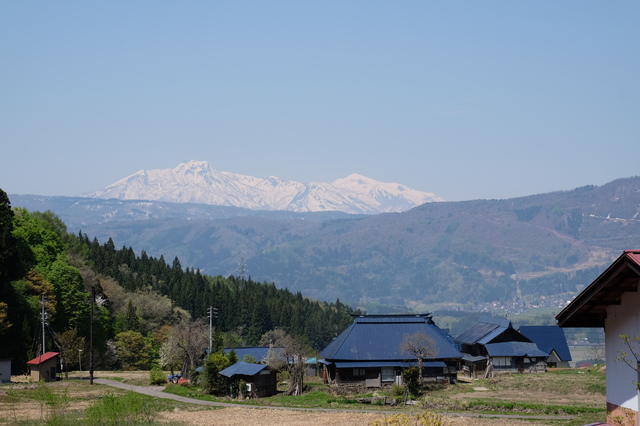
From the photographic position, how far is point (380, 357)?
68750 millimetres

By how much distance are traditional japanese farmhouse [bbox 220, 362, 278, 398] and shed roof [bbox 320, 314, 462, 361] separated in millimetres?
8560

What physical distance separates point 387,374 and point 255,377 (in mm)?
13401

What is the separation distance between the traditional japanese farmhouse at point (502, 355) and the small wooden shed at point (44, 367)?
133 ft

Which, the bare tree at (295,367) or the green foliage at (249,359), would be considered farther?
the green foliage at (249,359)

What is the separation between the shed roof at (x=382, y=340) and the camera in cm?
6900

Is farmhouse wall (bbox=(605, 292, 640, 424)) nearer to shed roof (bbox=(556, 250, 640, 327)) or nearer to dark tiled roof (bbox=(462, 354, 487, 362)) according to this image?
shed roof (bbox=(556, 250, 640, 327))

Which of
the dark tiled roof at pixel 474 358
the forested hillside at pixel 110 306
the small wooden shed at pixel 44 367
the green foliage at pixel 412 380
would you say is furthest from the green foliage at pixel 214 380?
the dark tiled roof at pixel 474 358

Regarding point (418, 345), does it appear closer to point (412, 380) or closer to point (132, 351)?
point (412, 380)

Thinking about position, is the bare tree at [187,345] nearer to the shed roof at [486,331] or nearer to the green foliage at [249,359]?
the green foliage at [249,359]

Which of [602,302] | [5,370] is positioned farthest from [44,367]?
[602,302]

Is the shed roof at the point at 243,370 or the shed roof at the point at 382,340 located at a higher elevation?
the shed roof at the point at 382,340

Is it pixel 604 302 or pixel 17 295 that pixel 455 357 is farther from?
pixel 604 302

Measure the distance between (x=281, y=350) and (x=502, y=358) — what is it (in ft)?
77.2

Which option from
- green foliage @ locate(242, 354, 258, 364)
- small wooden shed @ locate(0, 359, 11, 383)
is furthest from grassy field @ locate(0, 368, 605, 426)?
green foliage @ locate(242, 354, 258, 364)
